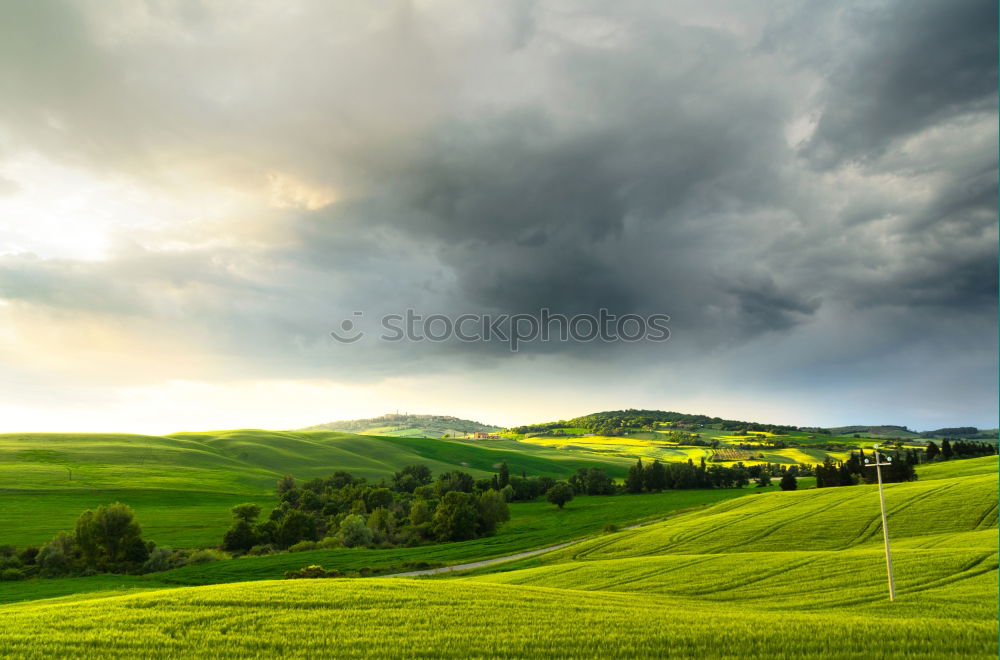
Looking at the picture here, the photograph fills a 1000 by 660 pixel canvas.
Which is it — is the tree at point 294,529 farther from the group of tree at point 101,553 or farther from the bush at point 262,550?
the group of tree at point 101,553

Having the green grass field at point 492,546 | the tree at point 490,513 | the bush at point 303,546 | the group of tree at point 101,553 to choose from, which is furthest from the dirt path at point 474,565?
the group of tree at point 101,553

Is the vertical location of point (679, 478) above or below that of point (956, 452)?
below

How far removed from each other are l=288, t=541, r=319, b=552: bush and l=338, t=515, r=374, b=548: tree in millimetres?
4290

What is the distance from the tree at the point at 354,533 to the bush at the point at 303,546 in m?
4.29

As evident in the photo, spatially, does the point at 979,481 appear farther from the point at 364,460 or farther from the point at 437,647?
the point at 364,460

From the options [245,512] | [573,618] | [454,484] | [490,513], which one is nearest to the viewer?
[573,618]

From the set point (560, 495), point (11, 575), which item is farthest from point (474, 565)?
point (560, 495)

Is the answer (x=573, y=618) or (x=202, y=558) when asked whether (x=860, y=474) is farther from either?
(x=202, y=558)

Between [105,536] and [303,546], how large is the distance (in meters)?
26.6

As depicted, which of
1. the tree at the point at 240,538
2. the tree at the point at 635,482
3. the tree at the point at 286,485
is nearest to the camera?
the tree at the point at 240,538

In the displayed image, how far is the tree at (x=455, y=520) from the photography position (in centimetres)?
8762

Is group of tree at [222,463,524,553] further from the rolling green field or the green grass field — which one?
the rolling green field

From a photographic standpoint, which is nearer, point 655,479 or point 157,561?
point 157,561

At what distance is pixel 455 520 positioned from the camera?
88500 mm
